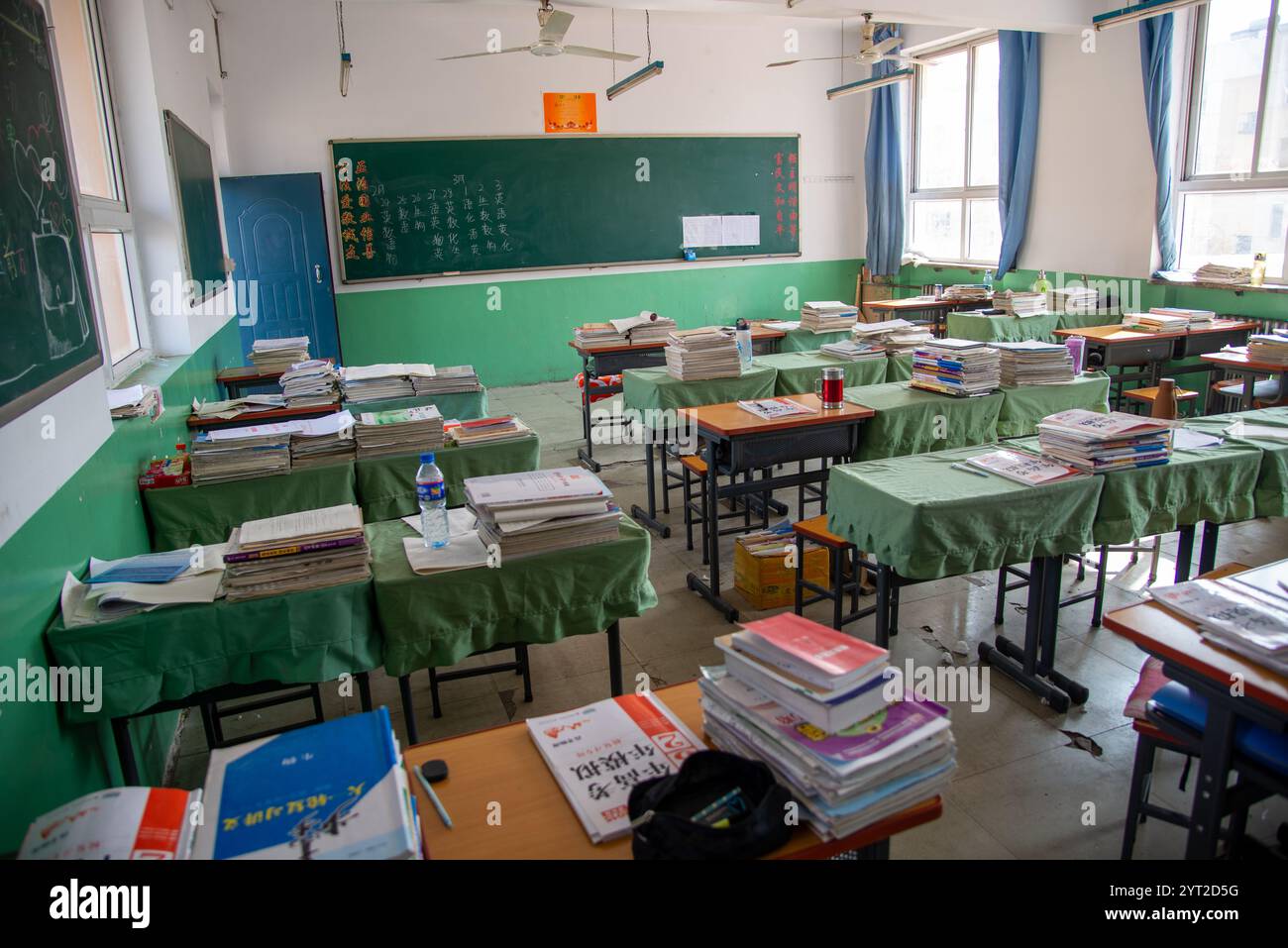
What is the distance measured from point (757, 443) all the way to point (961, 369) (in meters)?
1.02

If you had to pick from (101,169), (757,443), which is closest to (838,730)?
(757,443)

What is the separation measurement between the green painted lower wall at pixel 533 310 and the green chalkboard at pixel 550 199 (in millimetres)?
207

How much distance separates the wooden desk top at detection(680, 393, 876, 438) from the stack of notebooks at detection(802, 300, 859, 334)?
195 centimetres

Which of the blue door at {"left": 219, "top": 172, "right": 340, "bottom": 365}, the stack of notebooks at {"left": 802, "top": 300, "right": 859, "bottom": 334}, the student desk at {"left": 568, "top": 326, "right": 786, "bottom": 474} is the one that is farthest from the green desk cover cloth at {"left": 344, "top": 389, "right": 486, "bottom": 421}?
the blue door at {"left": 219, "top": 172, "right": 340, "bottom": 365}

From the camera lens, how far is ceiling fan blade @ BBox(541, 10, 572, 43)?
4953mm

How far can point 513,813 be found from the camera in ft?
4.36

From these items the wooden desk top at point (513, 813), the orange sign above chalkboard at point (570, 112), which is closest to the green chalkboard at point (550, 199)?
the orange sign above chalkboard at point (570, 112)

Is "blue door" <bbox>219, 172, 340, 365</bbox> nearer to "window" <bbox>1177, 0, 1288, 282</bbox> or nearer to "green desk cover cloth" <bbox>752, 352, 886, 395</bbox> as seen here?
"green desk cover cloth" <bbox>752, 352, 886, 395</bbox>

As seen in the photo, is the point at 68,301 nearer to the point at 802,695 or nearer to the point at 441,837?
the point at 441,837

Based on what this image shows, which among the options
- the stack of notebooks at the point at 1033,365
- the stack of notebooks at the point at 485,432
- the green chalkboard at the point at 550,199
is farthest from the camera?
the green chalkboard at the point at 550,199

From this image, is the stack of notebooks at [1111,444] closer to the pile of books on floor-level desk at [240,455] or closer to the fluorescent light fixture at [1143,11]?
the pile of books on floor-level desk at [240,455]

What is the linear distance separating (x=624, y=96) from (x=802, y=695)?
8.43 m

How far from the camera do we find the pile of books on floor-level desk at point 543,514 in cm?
221
